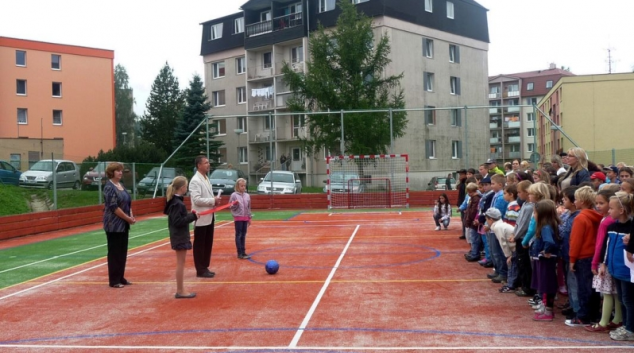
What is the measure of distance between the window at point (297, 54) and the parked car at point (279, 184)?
21.5m

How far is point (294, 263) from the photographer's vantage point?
13.1 metres

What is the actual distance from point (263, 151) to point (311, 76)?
57.8 feet

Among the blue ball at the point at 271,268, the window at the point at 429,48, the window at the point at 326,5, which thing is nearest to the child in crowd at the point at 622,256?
the blue ball at the point at 271,268

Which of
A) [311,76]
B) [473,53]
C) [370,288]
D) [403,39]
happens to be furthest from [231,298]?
[473,53]

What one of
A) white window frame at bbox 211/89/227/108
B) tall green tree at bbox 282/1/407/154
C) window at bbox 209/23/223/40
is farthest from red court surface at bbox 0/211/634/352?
window at bbox 209/23/223/40

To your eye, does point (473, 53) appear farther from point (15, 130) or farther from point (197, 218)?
point (197, 218)

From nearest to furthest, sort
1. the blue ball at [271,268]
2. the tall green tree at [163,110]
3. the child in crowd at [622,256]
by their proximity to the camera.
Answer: the child in crowd at [622,256], the blue ball at [271,268], the tall green tree at [163,110]

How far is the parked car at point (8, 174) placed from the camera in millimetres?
22109

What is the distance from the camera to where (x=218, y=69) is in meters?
57.5

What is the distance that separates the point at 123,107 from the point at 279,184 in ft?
197

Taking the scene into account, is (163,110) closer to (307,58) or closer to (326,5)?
(307,58)

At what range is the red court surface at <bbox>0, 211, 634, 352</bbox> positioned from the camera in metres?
7.07

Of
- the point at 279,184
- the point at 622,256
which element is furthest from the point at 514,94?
the point at 622,256

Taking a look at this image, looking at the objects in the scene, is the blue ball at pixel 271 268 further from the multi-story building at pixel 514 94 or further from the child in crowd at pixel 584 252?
the multi-story building at pixel 514 94
